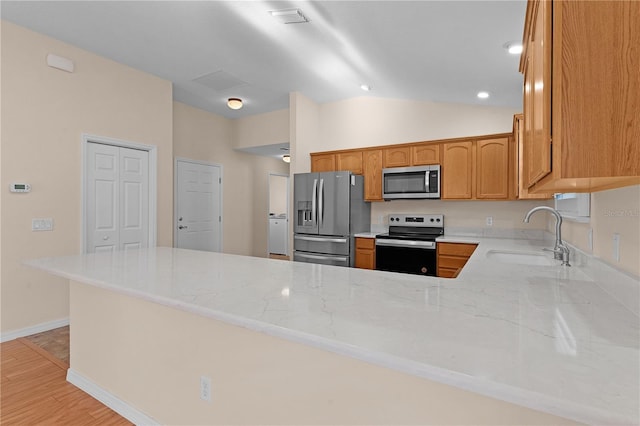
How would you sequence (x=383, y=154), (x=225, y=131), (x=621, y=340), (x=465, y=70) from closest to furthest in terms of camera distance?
(x=621, y=340), (x=465, y=70), (x=383, y=154), (x=225, y=131)

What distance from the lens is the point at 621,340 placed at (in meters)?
0.82

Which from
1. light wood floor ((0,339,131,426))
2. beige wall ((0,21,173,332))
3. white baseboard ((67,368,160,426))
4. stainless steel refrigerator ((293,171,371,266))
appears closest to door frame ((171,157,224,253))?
beige wall ((0,21,173,332))

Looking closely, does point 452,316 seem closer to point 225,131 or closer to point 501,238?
point 501,238

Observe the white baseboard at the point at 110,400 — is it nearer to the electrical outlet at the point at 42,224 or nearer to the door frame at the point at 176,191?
the electrical outlet at the point at 42,224

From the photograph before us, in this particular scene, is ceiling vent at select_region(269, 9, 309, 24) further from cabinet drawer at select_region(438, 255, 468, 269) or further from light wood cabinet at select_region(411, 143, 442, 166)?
cabinet drawer at select_region(438, 255, 468, 269)

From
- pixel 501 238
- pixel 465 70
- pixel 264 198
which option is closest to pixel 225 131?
pixel 264 198

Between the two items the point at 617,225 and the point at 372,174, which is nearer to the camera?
the point at 617,225

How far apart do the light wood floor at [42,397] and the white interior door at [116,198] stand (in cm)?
131

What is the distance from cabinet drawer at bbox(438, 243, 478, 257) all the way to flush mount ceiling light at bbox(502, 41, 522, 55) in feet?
6.28

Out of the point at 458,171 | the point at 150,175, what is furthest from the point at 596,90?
the point at 150,175

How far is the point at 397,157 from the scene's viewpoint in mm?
4379

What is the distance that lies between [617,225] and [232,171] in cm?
550

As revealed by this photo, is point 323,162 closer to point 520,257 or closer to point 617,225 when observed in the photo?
point 520,257

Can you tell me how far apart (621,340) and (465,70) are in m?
2.81
